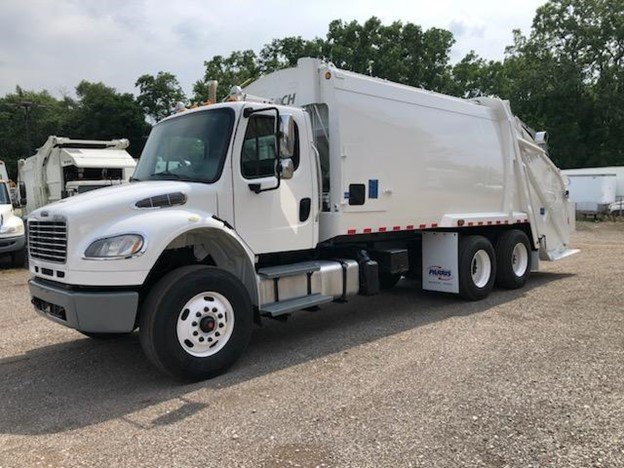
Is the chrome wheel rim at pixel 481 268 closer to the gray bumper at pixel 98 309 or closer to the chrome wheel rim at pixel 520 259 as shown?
the chrome wheel rim at pixel 520 259

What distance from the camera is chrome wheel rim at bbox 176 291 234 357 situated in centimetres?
518

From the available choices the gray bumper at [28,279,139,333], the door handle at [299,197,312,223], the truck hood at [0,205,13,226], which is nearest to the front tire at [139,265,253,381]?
the gray bumper at [28,279,139,333]

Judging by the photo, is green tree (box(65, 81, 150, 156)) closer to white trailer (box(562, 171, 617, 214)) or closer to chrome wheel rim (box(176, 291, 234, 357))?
white trailer (box(562, 171, 617, 214))

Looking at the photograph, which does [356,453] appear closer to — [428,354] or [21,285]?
[428,354]

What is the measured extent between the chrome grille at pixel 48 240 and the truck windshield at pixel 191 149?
4.06ft

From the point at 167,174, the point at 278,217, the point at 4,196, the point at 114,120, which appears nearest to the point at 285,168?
the point at 278,217

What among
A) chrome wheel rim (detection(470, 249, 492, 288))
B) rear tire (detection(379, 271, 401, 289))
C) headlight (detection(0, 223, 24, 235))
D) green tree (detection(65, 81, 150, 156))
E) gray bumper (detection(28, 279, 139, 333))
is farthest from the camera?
green tree (detection(65, 81, 150, 156))

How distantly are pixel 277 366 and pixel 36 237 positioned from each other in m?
2.75

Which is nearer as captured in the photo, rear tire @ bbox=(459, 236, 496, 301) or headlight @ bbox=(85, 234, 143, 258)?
headlight @ bbox=(85, 234, 143, 258)

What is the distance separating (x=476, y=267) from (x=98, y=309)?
6356mm

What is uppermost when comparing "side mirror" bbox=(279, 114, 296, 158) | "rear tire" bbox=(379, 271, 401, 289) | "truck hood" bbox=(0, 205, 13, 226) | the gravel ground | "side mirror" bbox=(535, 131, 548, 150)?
"side mirror" bbox=(535, 131, 548, 150)

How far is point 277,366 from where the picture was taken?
574 cm

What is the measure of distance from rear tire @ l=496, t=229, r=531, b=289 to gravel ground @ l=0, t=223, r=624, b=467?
6.25ft

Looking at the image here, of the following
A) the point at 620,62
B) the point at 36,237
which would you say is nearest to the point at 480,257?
the point at 36,237
